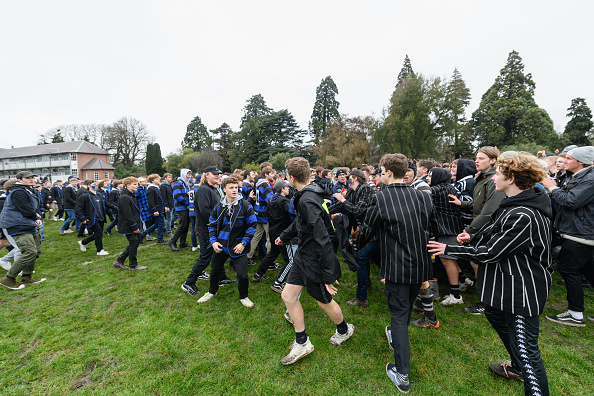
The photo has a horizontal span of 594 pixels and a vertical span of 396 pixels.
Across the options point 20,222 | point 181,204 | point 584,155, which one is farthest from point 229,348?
point 584,155

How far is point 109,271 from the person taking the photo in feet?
19.9

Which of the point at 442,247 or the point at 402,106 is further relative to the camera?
the point at 402,106

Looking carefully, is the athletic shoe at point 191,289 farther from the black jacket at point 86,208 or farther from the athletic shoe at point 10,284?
the black jacket at point 86,208

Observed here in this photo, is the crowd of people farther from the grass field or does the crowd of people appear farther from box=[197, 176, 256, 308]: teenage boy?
the grass field

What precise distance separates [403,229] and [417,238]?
0.18m

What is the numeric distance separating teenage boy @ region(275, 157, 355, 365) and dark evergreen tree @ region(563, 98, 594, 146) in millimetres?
45177

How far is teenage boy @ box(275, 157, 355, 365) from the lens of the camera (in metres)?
2.75

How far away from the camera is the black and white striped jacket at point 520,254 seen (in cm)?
201

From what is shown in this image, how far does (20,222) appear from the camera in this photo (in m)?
5.12

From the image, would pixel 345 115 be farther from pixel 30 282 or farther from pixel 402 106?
pixel 30 282

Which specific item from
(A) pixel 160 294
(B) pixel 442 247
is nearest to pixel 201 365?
(A) pixel 160 294

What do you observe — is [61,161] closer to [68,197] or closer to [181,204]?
[68,197]

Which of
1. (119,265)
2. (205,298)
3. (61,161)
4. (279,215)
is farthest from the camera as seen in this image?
(61,161)

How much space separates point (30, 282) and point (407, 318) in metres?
7.69
